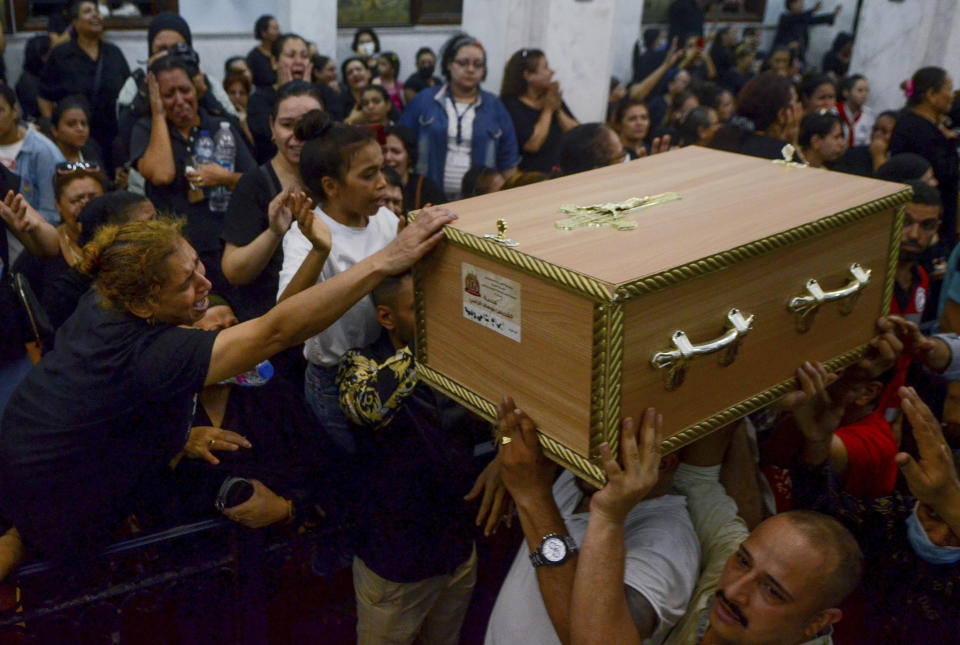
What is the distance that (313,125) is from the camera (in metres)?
2.46

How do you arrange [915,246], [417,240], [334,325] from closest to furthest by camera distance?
[417,240] < [334,325] < [915,246]

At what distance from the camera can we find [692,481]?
6.23ft

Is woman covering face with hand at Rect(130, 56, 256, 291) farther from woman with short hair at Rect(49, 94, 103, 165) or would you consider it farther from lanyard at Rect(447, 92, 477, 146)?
lanyard at Rect(447, 92, 477, 146)

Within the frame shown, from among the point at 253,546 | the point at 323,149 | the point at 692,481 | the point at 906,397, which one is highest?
the point at 323,149

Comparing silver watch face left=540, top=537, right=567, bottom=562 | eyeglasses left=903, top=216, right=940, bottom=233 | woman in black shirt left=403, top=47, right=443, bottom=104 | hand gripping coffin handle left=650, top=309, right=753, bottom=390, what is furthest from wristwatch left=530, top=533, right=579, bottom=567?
woman in black shirt left=403, top=47, right=443, bottom=104

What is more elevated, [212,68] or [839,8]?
[839,8]

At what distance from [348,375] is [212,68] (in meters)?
8.14

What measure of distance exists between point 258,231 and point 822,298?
6.31 ft

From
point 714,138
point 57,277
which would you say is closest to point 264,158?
point 57,277

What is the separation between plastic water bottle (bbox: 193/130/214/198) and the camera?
3842 millimetres

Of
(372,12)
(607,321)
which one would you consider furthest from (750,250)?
(372,12)

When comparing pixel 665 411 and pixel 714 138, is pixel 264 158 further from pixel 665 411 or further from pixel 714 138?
pixel 665 411

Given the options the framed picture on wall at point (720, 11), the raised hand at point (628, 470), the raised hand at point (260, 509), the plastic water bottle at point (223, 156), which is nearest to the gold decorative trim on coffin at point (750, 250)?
the raised hand at point (628, 470)

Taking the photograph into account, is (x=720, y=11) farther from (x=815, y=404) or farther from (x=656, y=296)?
(x=656, y=296)
